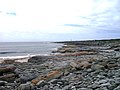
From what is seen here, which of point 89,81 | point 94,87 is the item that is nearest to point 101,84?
point 94,87

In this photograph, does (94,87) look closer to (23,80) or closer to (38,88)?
(38,88)

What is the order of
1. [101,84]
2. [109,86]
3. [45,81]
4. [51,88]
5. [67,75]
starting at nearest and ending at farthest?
1. [109,86]
2. [101,84]
3. [51,88]
4. [45,81]
5. [67,75]

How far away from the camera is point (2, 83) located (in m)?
11.1

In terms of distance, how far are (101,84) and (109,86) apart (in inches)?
23.1

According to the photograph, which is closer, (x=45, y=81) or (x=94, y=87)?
(x=94, y=87)

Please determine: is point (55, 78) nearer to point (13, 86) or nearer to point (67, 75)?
point (67, 75)

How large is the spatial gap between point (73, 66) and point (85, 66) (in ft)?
2.83

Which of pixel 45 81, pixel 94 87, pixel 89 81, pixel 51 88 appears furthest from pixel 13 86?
pixel 94 87

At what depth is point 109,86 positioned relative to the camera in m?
7.87

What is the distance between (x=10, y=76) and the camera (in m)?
12.8

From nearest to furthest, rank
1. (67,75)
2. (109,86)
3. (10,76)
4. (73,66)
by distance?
(109,86) < (67,75) < (10,76) < (73,66)

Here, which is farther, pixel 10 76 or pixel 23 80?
pixel 10 76

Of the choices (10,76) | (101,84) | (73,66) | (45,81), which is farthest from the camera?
(73,66)

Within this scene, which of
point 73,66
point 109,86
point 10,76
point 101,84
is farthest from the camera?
point 73,66
